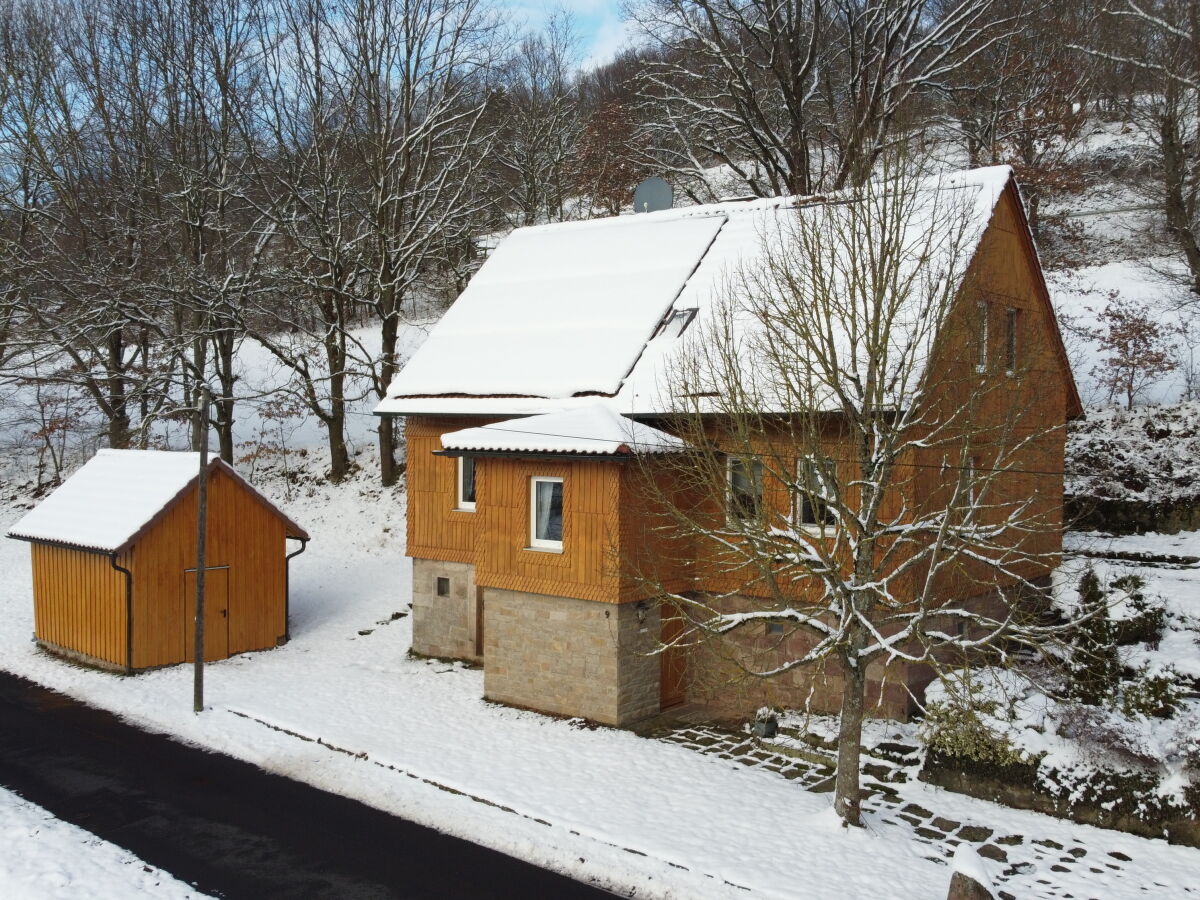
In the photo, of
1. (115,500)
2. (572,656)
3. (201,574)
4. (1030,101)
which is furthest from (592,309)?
(1030,101)

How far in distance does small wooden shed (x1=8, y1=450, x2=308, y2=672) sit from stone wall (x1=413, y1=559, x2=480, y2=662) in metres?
3.13

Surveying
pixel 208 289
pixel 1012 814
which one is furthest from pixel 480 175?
pixel 1012 814

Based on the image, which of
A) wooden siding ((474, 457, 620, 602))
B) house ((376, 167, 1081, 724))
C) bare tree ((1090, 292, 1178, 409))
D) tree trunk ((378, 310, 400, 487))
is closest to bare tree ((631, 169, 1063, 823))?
house ((376, 167, 1081, 724))

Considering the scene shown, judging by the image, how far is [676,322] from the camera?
17.8 metres

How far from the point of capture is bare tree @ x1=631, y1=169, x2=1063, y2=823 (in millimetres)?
11414

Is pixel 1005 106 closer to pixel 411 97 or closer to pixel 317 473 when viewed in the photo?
pixel 411 97

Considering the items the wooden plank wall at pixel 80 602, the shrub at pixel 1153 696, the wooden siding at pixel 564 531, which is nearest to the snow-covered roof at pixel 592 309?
the wooden siding at pixel 564 531

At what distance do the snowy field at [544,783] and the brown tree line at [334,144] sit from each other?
11.0 m

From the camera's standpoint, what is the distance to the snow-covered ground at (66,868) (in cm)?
1029

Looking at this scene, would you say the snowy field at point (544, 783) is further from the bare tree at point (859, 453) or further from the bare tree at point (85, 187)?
the bare tree at point (85, 187)

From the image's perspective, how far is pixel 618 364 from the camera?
57.6 ft

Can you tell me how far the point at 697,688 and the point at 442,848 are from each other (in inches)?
246

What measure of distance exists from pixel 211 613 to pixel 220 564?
1.00 metres

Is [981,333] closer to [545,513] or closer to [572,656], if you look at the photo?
[545,513]
